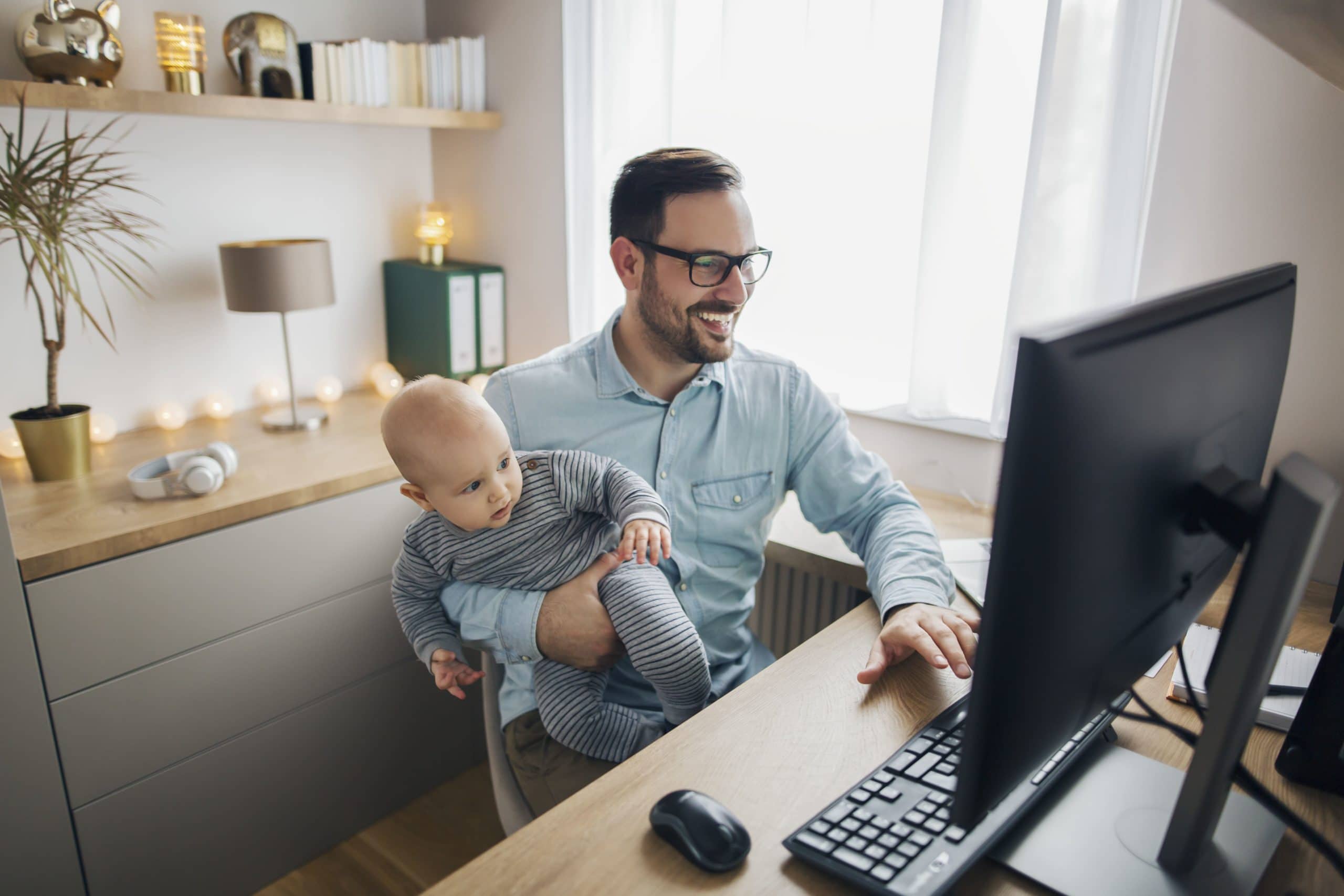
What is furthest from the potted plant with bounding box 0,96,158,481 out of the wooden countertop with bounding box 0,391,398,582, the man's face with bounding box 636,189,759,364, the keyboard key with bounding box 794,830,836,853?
the keyboard key with bounding box 794,830,836,853

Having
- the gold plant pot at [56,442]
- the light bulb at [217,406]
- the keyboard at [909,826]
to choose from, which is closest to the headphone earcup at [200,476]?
the gold plant pot at [56,442]

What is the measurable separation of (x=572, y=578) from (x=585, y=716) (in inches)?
8.4

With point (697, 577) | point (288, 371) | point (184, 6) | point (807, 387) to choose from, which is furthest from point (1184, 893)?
point (184, 6)

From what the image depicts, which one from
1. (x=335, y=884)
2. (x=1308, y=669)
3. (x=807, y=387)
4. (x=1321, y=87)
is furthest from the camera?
(x=335, y=884)

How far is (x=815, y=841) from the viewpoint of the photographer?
807 millimetres

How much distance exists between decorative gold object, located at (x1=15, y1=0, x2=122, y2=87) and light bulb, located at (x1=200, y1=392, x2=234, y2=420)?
31.7 inches

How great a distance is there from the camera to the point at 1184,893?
78 cm

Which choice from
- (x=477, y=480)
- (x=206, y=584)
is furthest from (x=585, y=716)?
(x=206, y=584)

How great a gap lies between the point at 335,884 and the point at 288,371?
1291 mm

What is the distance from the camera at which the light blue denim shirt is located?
1.52 meters

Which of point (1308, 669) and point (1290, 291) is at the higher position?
point (1290, 291)

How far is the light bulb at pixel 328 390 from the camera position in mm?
2559

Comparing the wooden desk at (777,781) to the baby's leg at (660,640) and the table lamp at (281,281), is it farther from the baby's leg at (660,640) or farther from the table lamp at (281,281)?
the table lamp at (281,281)

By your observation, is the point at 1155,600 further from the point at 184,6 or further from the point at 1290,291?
the point at 184,6
